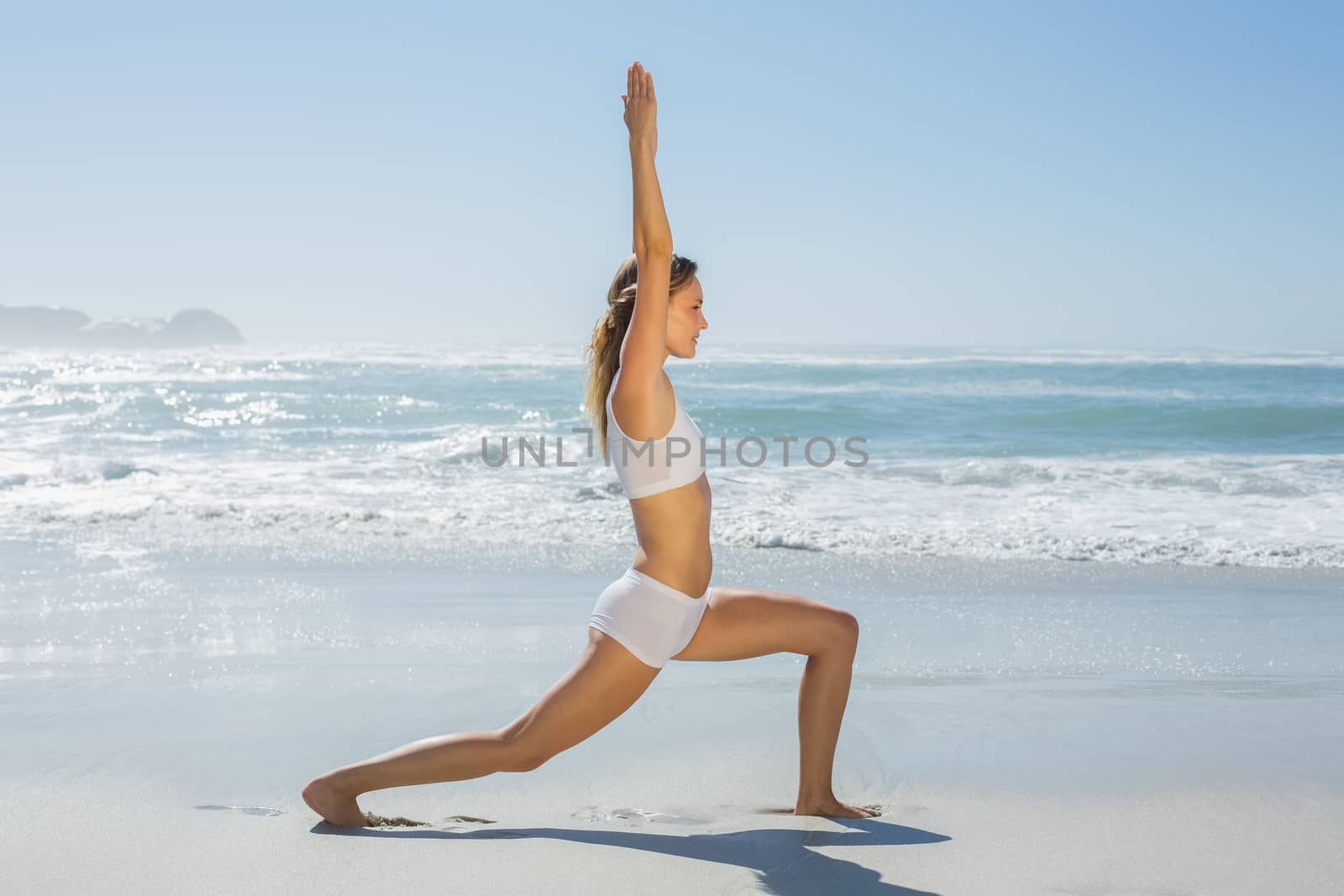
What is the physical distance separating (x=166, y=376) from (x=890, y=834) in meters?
33.2

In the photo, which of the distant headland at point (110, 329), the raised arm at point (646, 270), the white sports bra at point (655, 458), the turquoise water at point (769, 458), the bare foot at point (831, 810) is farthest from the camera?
the distant headland at point (110, 329)

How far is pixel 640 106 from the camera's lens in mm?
2598

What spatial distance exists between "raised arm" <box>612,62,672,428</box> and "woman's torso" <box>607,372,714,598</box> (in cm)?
11

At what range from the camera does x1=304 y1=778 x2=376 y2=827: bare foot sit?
2930mm

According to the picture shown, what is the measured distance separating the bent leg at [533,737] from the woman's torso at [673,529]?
0.21 metres

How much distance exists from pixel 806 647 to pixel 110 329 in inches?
6070

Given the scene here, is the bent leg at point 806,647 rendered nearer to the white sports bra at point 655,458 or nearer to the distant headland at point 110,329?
the white sports bra at point 655,458

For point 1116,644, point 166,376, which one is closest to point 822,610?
point 1116,644

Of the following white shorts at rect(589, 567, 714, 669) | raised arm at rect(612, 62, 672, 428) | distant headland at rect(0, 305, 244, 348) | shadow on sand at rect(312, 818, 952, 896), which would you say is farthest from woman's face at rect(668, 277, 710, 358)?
distant headland at rect(0, 305, 244, 348)

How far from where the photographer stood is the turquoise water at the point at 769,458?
8.55m

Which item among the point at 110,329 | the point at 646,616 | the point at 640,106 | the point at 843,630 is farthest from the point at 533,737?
the point at 110,329

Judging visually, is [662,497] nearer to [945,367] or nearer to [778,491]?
[778,491]

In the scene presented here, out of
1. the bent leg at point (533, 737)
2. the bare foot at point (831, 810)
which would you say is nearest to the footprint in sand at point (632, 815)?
the bare foot at point (831, 810)

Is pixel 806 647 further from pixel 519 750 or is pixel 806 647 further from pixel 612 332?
pixel 612 332
